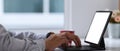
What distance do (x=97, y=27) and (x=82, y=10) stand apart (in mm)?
765


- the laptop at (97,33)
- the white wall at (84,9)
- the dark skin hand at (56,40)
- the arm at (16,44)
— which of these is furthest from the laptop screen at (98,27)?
the white wall at (84,9)

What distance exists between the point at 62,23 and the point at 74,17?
0.45 ft

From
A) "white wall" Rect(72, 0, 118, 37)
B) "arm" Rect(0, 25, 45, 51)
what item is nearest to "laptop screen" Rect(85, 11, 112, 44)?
"arm" Rect(0, 25, 45, 51)

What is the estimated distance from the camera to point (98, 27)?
1.59m

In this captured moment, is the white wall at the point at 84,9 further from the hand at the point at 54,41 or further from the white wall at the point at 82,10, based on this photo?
the hand at the point at 54,41

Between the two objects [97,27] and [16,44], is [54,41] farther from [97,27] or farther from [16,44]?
[97,27]

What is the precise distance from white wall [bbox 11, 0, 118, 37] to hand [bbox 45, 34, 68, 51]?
901mm

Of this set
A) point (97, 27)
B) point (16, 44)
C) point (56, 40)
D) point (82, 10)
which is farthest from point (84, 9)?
point (16, 44)

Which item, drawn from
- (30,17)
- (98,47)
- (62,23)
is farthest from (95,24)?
(30,17)

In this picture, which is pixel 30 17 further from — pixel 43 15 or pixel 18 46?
pixel 18 46

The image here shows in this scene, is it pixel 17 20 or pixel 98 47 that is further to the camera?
pixel 17 20

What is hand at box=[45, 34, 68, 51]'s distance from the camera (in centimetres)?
135

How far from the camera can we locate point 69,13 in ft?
7.75

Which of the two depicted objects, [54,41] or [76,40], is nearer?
[54,41]
